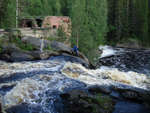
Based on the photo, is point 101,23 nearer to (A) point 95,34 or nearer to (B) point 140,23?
(A) point 95,34

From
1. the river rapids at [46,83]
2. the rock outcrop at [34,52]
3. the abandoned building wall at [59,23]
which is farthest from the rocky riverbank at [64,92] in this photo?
the abandoned building wall at [59,23]

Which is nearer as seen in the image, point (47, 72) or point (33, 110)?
point (33, 110)

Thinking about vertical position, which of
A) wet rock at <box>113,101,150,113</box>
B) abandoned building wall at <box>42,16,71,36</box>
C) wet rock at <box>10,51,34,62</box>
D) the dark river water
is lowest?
wet rock at <box>113,101,150,113</box>

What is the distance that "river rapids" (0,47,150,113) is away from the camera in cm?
944

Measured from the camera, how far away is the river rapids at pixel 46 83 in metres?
9.44

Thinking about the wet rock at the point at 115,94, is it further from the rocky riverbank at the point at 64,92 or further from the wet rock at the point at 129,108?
the wet rock at the point at 129,108

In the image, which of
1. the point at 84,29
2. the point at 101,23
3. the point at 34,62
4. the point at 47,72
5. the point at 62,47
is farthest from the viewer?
the point at 101,23

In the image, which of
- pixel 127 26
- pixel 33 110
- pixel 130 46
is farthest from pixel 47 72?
pixel 127 26

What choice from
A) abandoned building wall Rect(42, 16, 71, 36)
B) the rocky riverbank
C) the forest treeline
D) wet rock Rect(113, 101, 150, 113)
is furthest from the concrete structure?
wet rock Rect(113, 101, 150, 113)

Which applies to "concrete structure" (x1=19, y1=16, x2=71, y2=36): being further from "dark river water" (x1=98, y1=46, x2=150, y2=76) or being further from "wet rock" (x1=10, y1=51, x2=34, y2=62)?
"wet rock" (x1=10, y1=51, x2=34, y2=62)

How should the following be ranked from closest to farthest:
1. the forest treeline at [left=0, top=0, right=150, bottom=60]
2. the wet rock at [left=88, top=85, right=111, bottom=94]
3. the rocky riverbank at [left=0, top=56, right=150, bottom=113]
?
the rocky riverbank at [left=0, top=56, right=150, bottom=113] → the wet rock at [left=88, top=85, right=111, bottom=94] → the forest treeline at [left=0, top=0, right=150, bottom=60]

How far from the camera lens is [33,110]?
9.02 meters

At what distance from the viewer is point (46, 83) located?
11602 millimetres

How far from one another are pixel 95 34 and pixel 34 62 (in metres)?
17.7
